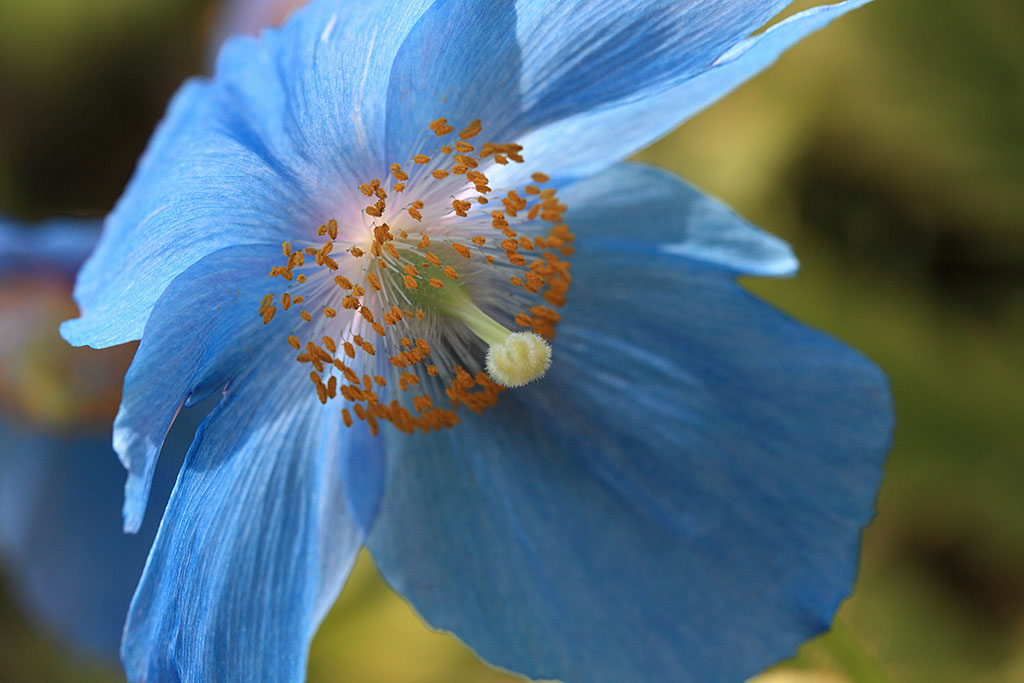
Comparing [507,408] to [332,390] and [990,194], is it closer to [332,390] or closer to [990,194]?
[332,390]

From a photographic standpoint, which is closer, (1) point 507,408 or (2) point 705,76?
(2) point 705,76

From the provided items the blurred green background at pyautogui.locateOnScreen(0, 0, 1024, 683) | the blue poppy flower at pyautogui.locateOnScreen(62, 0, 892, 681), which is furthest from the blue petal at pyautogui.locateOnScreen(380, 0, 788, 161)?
the blurred green background at pyautogui.locateOnScreen(0, 0, 1024, 683)

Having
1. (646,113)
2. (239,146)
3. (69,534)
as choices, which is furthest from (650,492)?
(69,534)

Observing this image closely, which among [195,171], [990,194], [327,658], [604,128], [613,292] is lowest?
[327,658]

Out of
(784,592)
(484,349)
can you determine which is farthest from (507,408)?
(784,592)

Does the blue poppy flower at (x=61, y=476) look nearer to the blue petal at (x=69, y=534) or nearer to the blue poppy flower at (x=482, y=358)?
the blue petal at (x=69, y=534)

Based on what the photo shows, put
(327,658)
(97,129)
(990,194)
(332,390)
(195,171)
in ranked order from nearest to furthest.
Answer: (195,171) < (332,390) < (990,194) < (327,658) < (97,129)

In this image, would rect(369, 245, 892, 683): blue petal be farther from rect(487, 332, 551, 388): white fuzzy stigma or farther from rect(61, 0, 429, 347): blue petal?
rect(61, 0, 429, 347): blue petal

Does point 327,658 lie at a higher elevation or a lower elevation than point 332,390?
lower
